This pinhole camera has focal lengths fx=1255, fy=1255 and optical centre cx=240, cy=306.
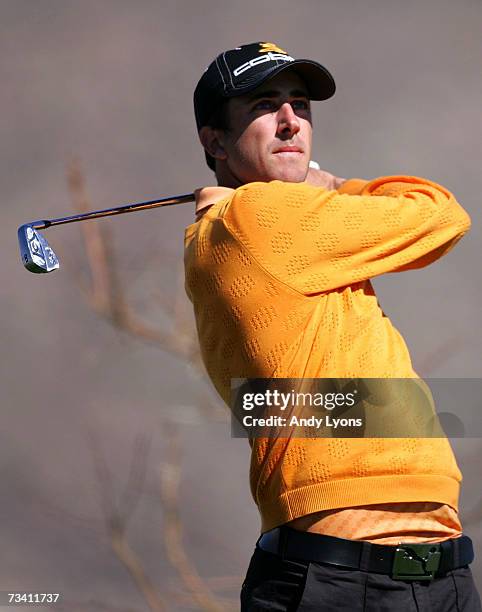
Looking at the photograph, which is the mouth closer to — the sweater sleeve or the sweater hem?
the sweater sleeve

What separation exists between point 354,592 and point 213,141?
2.09ft

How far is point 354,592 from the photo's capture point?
1.37 m

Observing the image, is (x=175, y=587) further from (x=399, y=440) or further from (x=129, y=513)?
(x=399, y=440)

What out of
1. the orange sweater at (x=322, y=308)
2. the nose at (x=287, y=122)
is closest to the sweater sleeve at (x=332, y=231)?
the orange sweater at (x=322, y=308)

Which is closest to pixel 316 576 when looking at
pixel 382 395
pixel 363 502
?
pixel 363 502

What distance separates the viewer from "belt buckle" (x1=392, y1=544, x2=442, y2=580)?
1361 mm

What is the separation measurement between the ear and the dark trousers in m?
0.56

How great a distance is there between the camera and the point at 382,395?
1420 mm

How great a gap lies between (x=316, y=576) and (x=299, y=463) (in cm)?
12

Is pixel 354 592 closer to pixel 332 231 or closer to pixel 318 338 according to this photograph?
pixel 318 338

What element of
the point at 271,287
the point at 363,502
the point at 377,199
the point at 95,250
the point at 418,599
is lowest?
the point at 418,599

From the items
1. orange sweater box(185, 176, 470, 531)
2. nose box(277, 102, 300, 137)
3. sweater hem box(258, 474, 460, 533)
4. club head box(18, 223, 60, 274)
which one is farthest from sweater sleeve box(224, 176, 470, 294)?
club head box(18, 223, 60, 274)

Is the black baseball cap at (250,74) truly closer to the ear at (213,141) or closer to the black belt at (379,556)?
the ear at (213,141)

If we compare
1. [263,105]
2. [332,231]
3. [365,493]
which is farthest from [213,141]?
[365,493]
